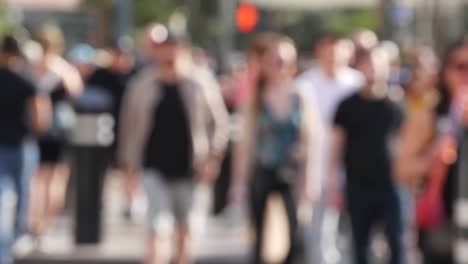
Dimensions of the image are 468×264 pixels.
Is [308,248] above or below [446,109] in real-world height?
below

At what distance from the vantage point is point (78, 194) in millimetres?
11680

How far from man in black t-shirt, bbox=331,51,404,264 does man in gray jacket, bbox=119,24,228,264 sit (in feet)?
3.08

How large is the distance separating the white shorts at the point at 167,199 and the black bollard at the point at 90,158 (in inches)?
99.5

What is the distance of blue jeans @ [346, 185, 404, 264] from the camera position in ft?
27.3

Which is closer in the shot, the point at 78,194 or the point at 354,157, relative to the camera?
the point at 354,157

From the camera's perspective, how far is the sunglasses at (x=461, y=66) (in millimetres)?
7578

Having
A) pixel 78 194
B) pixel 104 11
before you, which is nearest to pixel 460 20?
pixel 78 194

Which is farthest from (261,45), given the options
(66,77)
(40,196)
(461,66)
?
(40,196)

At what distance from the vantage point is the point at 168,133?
8711 millimetres

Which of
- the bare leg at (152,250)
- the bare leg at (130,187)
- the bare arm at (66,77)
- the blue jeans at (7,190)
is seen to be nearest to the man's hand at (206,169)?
the bare leg at (152,250)

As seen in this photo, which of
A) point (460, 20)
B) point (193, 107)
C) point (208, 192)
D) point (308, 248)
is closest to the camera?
point (193, 107)

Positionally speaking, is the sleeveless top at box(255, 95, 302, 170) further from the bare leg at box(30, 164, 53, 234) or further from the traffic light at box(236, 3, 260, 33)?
the traffic light at box(236, 3, 260, 33)

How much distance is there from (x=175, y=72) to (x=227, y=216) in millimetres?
5638

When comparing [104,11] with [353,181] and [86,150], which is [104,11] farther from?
[353,181]
